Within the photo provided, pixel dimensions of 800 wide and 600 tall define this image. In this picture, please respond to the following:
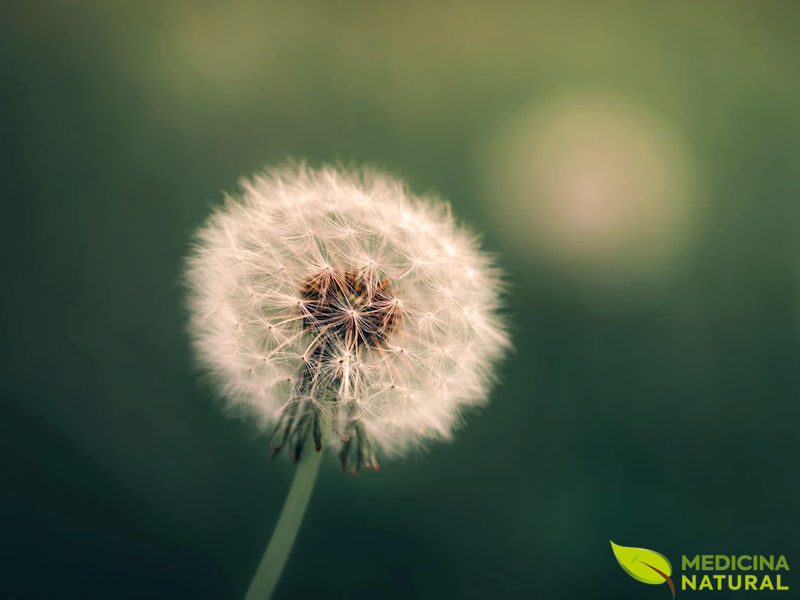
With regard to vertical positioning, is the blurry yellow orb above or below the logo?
above

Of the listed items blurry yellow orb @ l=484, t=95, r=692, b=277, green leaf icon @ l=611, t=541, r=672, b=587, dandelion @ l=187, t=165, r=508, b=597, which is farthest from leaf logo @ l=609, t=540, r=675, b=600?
blurry yellow orb @ l=484, t=95, r=692, b=277

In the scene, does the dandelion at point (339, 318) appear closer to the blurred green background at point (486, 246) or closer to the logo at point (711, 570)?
the blurred green background at point (486, 246)

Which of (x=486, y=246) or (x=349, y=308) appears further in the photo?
(x=486, y=246)

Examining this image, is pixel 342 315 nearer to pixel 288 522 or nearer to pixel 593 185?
pixel 288 522

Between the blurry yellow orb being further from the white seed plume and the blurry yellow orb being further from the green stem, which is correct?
the green stem

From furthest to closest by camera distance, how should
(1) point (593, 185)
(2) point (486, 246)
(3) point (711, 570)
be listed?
(1) point (593, 185) < (2) point (486, 246) < (3) point (711, 570)

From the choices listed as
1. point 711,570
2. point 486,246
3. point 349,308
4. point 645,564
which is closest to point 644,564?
point 645,564

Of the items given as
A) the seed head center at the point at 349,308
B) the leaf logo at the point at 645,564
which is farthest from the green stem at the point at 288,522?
the leaf logo at the point at 645,564
